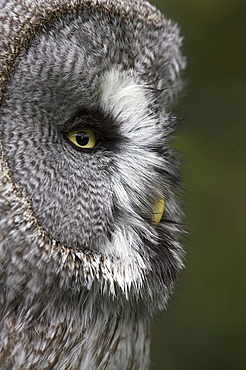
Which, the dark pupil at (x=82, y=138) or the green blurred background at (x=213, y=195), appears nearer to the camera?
the dark pupil at (x=82, y=138)

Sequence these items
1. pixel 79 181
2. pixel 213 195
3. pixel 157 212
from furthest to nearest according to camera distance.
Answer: pixel 213 195
pixel 157 212
pixel 79 181

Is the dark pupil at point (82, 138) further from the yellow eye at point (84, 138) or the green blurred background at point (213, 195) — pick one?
the green blurred background at point (213, 195)

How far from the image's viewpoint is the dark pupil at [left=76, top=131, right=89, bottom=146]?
3.92 ft

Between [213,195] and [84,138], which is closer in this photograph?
[84,138]

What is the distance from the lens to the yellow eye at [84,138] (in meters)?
1.18

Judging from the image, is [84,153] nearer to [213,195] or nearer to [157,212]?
[157,212]

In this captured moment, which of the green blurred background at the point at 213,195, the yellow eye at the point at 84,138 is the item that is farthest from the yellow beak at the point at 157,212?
the green blurred background at the point at 213,195

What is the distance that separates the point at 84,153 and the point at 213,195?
4.91 ft

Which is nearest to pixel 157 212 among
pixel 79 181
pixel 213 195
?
pixel 79 181

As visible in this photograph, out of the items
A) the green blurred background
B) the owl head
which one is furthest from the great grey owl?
the green blurred background

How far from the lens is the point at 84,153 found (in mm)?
1183

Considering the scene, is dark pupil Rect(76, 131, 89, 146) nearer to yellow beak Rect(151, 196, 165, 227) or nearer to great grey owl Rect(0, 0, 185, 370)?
great grey owl Rect(0, 0, 185, 370)

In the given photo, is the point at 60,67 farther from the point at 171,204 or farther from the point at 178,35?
the point at 178,35

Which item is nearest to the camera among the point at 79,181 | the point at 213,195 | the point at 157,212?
the point at 79,181
